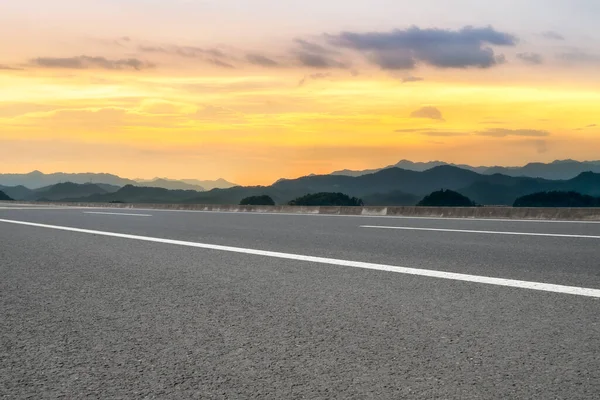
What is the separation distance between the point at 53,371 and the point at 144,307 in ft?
6.39

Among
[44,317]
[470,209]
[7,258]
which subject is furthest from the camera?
[470,209]

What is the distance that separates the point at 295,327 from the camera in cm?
504

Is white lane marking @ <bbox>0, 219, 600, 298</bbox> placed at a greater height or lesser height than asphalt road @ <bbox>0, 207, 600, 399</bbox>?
greater

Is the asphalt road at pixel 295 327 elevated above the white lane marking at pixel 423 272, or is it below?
below

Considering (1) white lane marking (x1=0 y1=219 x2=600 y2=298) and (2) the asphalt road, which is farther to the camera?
(1) white lane marking (x1=0 y1=219 x2=600 y2=298)

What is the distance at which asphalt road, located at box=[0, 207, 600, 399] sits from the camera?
3688mm

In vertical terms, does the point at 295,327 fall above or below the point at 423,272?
below

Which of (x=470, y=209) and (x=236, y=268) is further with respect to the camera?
(x=470, y=209)

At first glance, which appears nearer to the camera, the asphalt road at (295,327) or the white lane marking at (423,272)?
the asphalt road at (295,327)

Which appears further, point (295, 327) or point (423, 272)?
point (423, 272)

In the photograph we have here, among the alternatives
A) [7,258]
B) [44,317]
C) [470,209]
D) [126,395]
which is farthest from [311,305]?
[470,209]

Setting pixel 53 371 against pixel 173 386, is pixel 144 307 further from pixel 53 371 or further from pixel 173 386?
pixel 173 386

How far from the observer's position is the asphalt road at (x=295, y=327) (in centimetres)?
369

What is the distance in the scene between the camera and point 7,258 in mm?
9914
